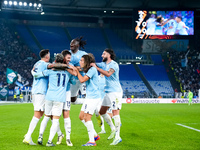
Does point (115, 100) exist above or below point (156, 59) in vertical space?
below

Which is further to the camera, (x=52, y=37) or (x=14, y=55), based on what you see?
(x=52, y=37)

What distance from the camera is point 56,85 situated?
7.14 metres

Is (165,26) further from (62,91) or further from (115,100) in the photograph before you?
(62,91)

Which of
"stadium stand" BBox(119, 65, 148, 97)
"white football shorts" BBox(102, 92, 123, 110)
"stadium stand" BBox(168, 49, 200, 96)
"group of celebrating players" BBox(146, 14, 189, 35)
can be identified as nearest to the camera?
"white football shorts" BBox(102, 92, 123, 110)

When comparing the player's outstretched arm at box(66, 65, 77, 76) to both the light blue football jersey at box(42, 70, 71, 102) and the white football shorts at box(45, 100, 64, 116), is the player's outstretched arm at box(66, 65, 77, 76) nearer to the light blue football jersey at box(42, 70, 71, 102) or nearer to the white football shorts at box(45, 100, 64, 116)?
the light blue football jersey at box(42, 70, 71, 102)

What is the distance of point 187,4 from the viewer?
151 ft

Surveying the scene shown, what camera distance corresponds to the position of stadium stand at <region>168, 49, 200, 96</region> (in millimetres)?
44562

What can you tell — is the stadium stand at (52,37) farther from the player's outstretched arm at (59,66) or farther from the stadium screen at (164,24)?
the player's outstretched arm at (59,66)

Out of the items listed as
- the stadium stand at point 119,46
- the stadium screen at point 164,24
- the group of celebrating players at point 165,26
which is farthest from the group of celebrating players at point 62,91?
the stadium stand at point 119,46

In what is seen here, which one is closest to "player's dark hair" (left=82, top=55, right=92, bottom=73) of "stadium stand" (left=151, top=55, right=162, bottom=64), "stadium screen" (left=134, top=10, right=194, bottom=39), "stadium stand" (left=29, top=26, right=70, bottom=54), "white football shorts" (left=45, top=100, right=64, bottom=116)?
"white football shorts" (left=45, top=100, right=64, bottom=116)

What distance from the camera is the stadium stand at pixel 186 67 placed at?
44.6 m

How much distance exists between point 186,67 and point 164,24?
12.6m

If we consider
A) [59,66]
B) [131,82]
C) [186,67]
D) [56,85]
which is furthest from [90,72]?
[186,67]

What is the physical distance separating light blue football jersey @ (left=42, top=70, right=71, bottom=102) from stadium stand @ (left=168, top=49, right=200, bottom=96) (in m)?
38.5
